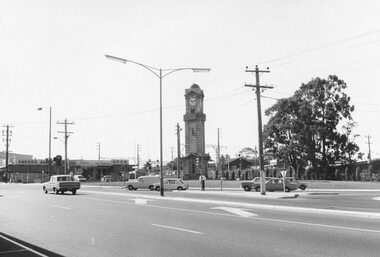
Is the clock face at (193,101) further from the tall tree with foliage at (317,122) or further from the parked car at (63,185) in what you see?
the parked car at (63,185)

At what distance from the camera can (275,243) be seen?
10.5m

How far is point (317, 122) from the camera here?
62.7 m

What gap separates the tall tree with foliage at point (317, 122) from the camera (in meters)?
62.7

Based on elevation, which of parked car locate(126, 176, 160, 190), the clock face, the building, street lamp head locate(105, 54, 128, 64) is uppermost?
the clock face

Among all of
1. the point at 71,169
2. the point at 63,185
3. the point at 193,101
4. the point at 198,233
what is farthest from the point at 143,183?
the point at 71,169

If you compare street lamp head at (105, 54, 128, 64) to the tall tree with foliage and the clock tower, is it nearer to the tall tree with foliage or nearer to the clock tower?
the tall tree with foliage

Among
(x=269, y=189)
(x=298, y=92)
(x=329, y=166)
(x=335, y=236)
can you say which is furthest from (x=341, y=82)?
(x=335, y=236)

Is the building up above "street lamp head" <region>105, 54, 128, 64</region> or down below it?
below

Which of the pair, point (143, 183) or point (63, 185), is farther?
point (143, 183)

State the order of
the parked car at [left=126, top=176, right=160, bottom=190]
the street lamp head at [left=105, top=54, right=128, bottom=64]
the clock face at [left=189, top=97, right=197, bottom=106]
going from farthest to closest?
the clock face at [left=189, top=97, right=197, bottom=106], the parked car at [left=126, top=176, right=160, bottom=190], the street lamp head at [left=105, top=54, right=128, bottom=64]

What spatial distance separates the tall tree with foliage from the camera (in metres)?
62.7

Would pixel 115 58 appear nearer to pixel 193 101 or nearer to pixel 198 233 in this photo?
pixel 198 233

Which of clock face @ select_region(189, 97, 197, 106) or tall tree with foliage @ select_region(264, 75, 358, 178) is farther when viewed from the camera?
clock face @ select_region(189, 97, 197, 106)

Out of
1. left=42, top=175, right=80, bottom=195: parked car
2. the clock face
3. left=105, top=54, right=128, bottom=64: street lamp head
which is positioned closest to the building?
the clock face
